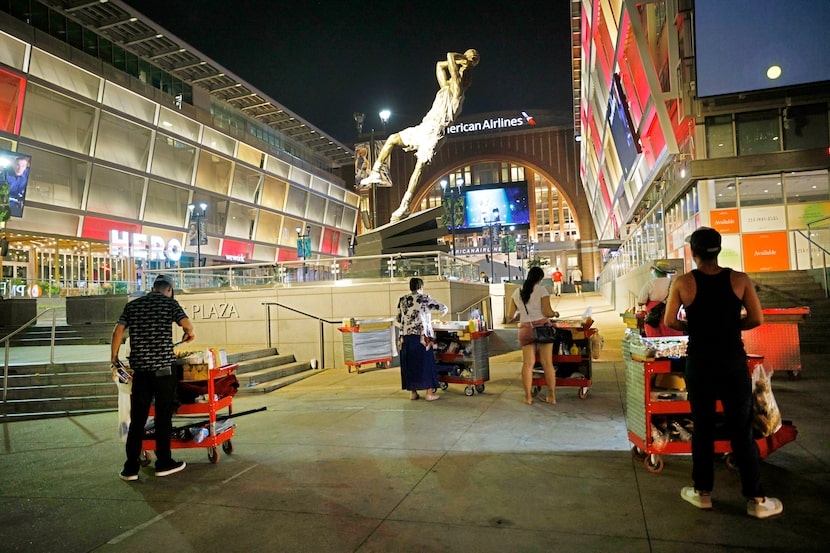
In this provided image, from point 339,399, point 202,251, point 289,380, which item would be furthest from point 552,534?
point 202,251

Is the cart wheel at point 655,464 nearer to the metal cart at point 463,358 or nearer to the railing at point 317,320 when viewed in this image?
the metal cart at point 463,358

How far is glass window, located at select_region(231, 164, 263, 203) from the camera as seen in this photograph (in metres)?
44.3

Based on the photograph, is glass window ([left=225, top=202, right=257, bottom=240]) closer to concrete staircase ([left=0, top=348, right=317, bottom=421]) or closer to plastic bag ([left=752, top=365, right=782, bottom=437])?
concrete staircase ([left=0, top=348, right=317, bottom=421])

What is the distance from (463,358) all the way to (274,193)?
140ft

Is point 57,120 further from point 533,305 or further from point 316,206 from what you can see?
point 533,305

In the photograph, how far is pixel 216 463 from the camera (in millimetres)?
5852

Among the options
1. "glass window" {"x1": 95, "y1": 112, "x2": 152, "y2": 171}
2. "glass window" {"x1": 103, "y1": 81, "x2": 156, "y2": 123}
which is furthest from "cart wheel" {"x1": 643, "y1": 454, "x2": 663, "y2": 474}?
"glass window" {"x1": 103, "y1": 81, "x2": 156, "y2": 123}

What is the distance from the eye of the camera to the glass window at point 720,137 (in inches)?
812

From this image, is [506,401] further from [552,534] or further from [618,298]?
[618,298]

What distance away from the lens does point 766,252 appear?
20297 millimetres

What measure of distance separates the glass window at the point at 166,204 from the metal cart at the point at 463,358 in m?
31.3

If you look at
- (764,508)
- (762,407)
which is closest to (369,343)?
(762,407)

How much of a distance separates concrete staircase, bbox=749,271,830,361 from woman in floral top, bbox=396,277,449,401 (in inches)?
315

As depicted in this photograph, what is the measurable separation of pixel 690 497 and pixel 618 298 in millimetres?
25789
